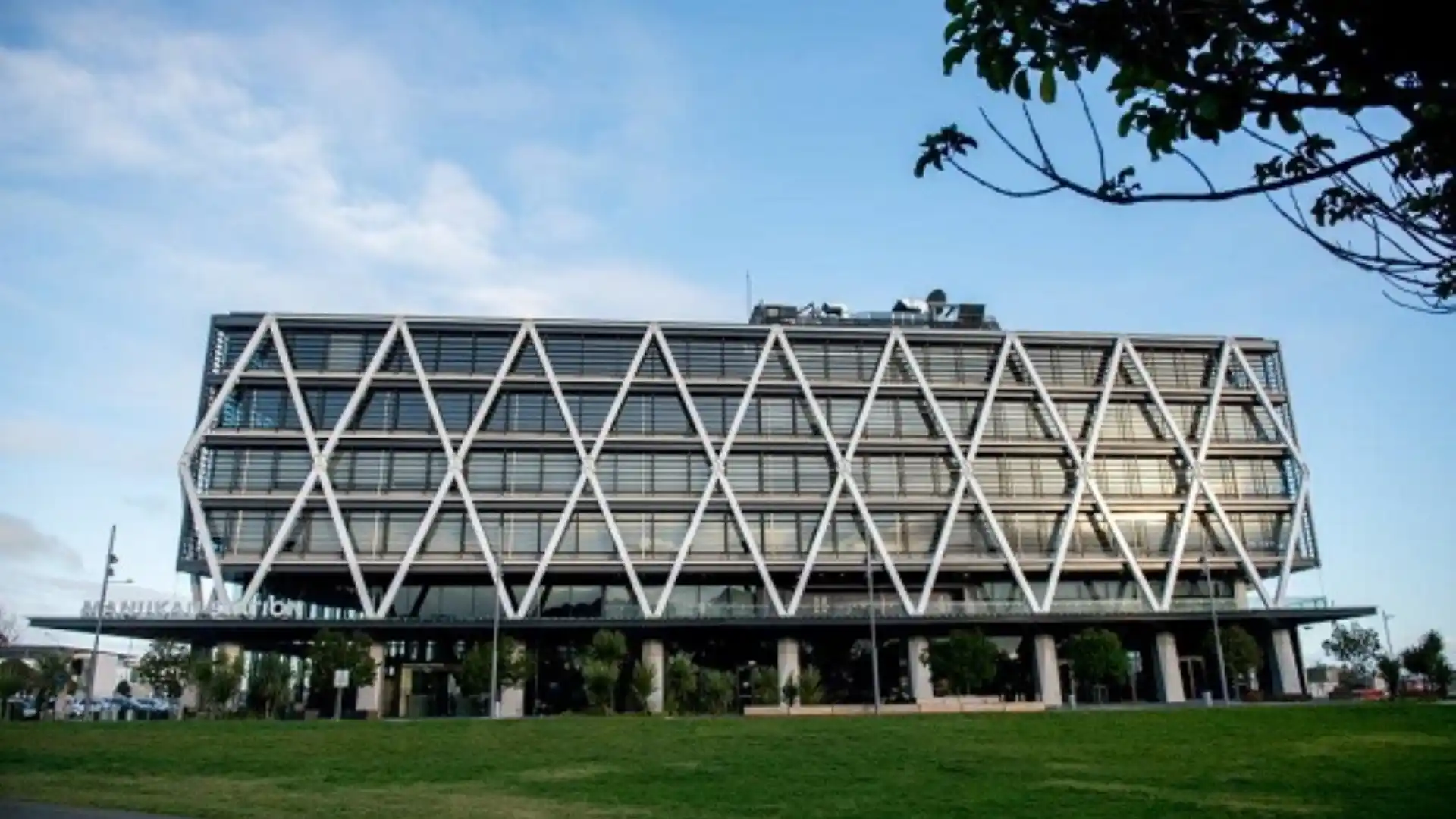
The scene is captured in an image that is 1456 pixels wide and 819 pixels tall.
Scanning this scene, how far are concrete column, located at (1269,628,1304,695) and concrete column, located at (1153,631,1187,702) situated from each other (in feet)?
18.9

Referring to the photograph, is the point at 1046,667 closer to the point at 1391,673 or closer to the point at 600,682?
the point at 1391,673

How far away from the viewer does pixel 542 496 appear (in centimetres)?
6212

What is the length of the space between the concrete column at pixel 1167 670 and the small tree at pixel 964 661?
13.8m

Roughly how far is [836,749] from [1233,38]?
24879 millimetres

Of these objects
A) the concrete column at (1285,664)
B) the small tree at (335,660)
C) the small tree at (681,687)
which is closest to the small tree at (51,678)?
the small tree at (335,660)

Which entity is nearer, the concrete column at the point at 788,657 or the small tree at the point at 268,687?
the small tree at the point at 268,687

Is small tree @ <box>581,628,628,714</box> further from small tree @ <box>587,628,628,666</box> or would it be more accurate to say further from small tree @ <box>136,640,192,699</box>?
small tree @ <box>136,640,192,699</box>

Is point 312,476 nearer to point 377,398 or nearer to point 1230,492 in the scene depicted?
point 377,398

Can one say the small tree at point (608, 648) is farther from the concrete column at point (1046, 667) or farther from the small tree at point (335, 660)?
the concrete column at point (1046, 667)

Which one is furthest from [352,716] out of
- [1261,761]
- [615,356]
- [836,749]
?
[1261,761]

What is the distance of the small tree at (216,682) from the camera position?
51.9m

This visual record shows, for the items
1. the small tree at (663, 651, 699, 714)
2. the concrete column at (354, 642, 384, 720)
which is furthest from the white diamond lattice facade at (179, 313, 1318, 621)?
the small tree at (663, 651, 699, 714)

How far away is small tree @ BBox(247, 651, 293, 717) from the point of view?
53.1 m

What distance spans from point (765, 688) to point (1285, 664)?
33562mm
